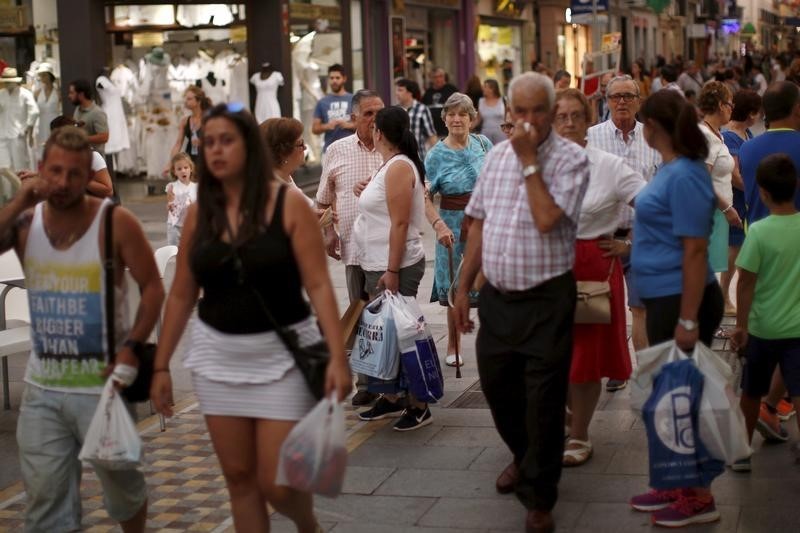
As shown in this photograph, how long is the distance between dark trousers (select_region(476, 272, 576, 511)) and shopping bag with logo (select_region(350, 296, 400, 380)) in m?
1.72

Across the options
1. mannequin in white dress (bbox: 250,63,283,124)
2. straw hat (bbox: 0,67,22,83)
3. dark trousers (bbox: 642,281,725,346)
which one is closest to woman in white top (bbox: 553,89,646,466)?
dark trousers (bbox: 642,281,725,346)

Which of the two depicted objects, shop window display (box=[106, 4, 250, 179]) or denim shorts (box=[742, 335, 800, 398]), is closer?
denim shorts (box=[742, 335, 800, 398])

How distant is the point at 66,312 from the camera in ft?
15.9

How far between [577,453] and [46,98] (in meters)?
15.3

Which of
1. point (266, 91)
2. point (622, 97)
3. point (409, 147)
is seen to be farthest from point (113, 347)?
point (266, 91)

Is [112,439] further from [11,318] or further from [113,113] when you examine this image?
[113,113]

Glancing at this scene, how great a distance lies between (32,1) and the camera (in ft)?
67.4

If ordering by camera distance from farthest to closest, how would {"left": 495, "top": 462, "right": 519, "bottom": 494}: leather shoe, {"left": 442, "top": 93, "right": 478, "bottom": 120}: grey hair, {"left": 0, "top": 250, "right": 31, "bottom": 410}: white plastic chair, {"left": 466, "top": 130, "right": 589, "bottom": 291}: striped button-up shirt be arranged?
1. {"left": 442, "top": 93, "right": 478, "bottom": 120}: grey hair
2. {"left": 0, "top": 250, "right": 31, "bottom": 410}: white plastic chair
3. {"left": 495, "top": 462, "right": 519, "bottom": 494}: leather shoe
4. {"left": 466, "top": 130, "right": 589, "bottom": 291}: striped button-up shirt

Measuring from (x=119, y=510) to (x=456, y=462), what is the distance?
2213 millimetres

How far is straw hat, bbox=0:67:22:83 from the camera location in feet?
63.8

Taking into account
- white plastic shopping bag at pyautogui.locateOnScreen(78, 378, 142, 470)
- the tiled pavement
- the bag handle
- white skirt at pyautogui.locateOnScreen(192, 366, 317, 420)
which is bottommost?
the tiled pavement

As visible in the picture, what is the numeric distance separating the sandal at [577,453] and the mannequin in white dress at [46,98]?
14.9 m

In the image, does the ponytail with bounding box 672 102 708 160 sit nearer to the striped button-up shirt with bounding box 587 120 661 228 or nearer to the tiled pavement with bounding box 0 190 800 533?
the tiled pavement with bounding box 0 190 800 533

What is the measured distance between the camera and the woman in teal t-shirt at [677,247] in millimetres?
5457
